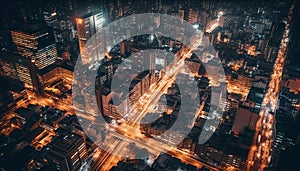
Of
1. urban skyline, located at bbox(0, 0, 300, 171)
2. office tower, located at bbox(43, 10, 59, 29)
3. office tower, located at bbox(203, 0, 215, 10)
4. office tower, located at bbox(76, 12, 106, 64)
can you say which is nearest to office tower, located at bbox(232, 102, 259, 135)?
urban skyline, located at bbox(0, 0, 300, 171)

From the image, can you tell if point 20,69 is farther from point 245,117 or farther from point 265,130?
point 265,130

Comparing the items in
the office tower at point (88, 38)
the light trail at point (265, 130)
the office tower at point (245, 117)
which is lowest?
the light trail at point (265, 130)

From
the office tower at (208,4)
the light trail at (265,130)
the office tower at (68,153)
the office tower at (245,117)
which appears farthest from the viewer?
the office tower at (208,4)

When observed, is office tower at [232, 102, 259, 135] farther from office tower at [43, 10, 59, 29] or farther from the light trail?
office tower at [43, 10, 59, 29]

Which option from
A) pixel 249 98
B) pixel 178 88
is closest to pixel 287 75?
pixel 249 98

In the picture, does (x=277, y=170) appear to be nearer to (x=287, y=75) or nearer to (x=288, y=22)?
(x=287, y=75)

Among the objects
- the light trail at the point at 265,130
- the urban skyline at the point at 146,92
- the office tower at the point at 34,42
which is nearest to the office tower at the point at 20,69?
the urban skyline at the point at 146,92

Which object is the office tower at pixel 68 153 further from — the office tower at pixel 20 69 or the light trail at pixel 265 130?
the light trail at pixel 265 130
